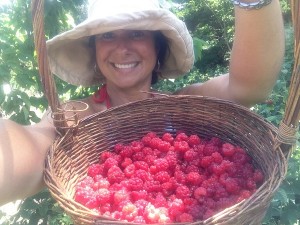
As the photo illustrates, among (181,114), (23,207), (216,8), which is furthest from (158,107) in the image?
(216,8)

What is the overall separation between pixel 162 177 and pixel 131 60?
402mm

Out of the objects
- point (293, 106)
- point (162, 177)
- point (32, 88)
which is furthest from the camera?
point (32, 88)

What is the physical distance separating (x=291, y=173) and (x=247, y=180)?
550 mm

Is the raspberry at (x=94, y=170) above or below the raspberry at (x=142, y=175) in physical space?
below

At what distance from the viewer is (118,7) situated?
3.80 feet

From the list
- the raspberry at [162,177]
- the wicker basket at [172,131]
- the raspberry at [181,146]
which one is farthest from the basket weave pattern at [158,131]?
the raspberry at [162,177]

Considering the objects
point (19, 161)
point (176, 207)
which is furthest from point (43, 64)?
point (176, 207)

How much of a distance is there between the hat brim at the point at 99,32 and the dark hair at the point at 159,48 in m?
0.01

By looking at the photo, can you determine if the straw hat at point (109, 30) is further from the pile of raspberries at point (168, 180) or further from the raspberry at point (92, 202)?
the raspberry at point (92, 202)

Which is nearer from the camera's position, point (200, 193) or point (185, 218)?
point (185, 218)

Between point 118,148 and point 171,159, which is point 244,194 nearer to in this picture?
point 171,159

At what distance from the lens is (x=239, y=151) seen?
1104 mm

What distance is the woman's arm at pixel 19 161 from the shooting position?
869 millimetres

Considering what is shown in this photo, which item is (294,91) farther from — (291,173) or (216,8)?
(216,8)
